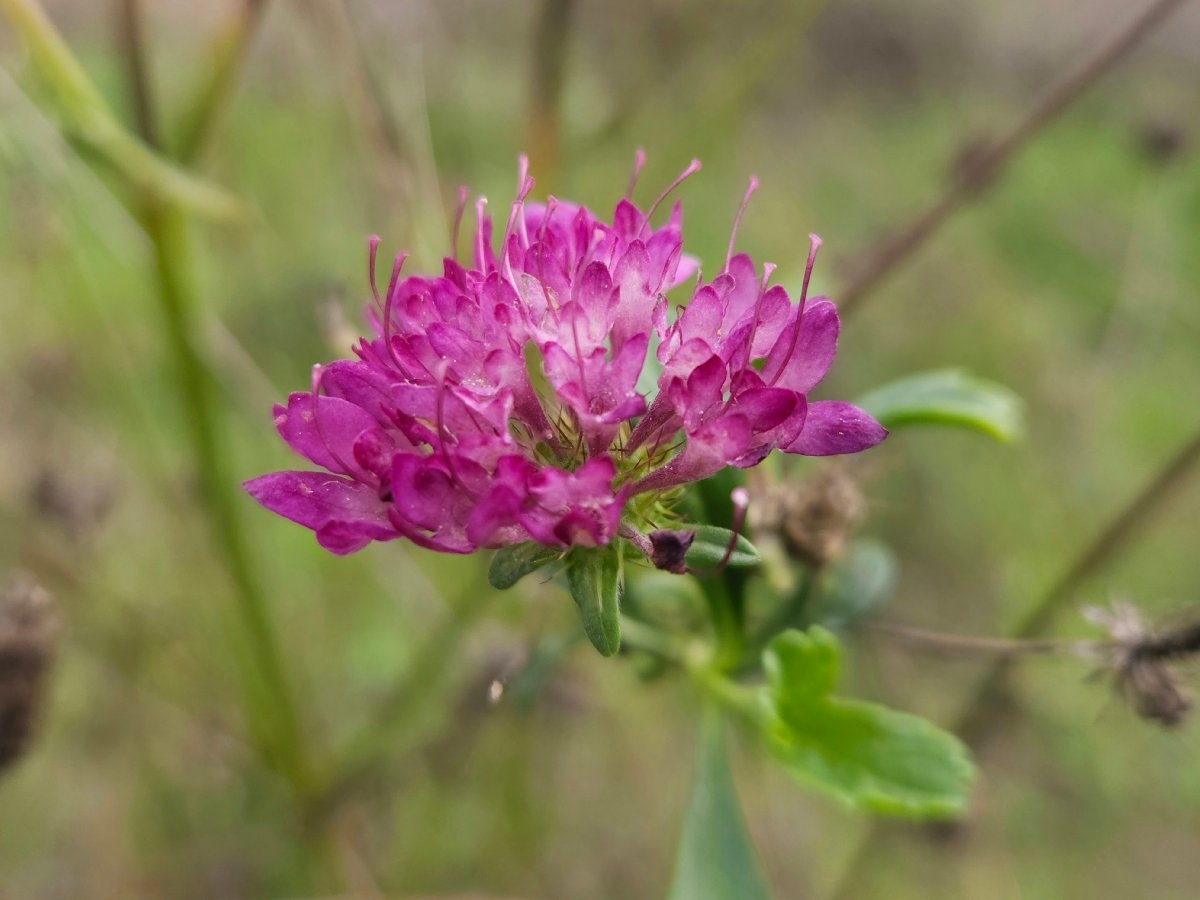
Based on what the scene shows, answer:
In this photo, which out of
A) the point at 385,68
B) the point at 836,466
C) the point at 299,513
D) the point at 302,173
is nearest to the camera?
the point at 299,513

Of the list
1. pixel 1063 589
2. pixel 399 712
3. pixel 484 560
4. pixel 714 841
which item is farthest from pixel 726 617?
pixel 399 712

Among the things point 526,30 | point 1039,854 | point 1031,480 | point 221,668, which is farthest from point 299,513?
point 526,30

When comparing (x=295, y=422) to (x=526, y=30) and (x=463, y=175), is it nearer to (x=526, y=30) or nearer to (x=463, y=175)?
(x=463, y=175)

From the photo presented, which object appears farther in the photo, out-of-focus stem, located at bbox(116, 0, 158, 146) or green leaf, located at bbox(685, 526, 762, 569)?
out-of-focus stem, located at bbox(116, 0, 158, 146)

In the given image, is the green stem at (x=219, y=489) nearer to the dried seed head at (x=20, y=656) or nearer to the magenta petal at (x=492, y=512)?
the dried seed head at (x=20, y=656)

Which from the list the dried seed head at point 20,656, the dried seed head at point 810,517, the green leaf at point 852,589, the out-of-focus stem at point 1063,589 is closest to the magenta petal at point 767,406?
the dried seed head at point 810,517

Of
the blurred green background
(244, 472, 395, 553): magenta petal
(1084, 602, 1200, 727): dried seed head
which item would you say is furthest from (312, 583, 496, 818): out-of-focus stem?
(1084, 602, 1200, 727): dried seed head

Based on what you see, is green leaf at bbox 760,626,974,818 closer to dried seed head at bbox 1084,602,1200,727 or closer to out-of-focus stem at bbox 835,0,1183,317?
dried seed head at bbox 1084,602,1200,727
